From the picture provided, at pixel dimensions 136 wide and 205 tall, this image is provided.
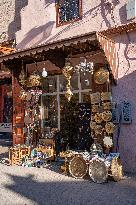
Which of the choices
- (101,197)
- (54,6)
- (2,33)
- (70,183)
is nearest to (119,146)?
(70,183)

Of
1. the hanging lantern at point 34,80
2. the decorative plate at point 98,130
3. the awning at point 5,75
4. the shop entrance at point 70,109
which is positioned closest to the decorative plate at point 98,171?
the decorative plate at point 98,130

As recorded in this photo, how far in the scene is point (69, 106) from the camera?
12047mm

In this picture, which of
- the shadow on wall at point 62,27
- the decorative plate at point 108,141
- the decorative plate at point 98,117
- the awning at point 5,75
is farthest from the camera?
the awning at point 5,75

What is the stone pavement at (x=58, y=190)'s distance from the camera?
6590mm

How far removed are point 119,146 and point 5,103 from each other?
1036cm

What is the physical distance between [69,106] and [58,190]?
5018 millimetres

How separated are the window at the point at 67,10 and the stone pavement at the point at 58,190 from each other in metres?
6.00

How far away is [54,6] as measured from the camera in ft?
40.3

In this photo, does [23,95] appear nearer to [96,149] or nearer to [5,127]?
[96,149]

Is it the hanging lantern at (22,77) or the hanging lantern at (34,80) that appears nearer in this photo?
the hanging lantern at (34,80)

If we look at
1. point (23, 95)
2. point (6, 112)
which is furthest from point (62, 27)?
point (6, 112)

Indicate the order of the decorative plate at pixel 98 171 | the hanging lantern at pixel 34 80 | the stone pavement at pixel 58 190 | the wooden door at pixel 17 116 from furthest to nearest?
the wooden door at pixel 17 116 → the hanging lantern at pixel 34 80 → the decorative plate at pixel 98 171 → the stone pavement at pixel 58 190

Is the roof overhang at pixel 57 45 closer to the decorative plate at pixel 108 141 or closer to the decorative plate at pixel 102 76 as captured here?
the decorative plate at pixel 102 76

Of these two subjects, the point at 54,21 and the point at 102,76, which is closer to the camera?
the point at 102,76
